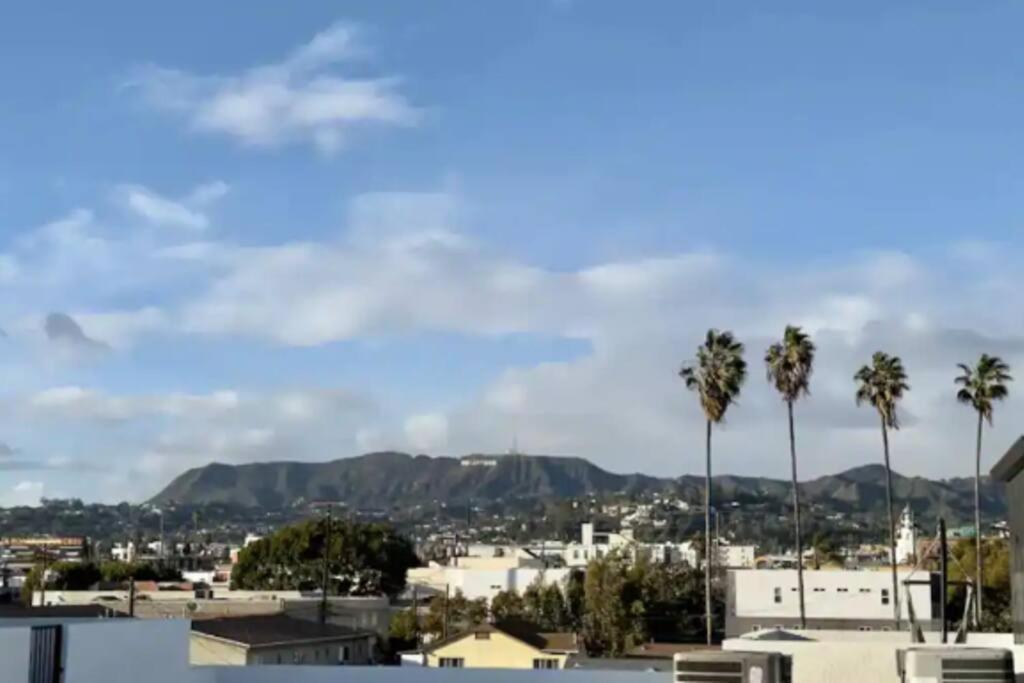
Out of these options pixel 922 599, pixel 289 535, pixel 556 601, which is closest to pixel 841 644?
pixel 922 599

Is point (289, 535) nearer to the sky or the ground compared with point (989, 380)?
nearer to the ground

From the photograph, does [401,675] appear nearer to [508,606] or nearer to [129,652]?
[129,652]

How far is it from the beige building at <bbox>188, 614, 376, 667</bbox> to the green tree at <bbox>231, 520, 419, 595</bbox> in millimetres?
42235

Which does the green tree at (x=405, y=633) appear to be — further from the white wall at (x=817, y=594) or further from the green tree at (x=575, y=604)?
the white wall at (x=817, y=594)

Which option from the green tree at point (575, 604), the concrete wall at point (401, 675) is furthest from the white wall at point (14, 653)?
the green tree at point (575, 604)

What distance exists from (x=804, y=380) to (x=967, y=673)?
4409cm

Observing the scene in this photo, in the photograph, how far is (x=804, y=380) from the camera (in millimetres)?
53875

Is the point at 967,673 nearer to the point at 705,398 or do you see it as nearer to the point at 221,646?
the point at 221,646

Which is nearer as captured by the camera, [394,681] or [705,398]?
[394,681]

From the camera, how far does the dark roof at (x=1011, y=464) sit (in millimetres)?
18422

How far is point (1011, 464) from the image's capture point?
19406mm

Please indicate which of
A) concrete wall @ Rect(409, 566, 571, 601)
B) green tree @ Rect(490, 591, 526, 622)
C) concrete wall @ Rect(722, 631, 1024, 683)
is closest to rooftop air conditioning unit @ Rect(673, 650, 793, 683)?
concrete wall @ Rect(722, 631, 1024, 683)

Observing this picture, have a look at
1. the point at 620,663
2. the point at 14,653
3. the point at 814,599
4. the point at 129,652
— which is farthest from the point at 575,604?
the point at 14,653

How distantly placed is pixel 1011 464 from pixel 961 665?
9.57 m
